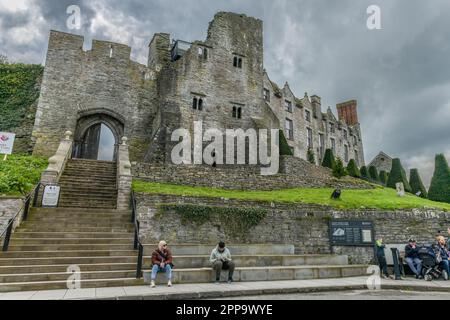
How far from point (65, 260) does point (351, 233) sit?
11.5 metres

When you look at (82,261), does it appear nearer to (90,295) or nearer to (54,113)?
(90,295)

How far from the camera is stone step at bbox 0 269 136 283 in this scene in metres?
7.37

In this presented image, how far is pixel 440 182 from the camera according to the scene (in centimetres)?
2639

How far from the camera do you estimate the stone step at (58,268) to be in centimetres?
768

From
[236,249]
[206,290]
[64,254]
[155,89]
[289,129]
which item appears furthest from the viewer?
[289,129]

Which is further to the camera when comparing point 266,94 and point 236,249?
point 266,94

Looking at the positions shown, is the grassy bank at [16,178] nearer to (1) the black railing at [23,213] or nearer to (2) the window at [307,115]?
(1) the black railing at [23,213]

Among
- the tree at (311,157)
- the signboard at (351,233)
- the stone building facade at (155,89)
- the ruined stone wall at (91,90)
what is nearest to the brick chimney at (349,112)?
the tree at (311,157)

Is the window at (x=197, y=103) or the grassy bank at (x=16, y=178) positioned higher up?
the window at (x=197, y=103)

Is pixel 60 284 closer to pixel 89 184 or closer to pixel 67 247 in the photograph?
pixel 67 247

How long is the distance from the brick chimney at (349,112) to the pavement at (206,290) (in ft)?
148

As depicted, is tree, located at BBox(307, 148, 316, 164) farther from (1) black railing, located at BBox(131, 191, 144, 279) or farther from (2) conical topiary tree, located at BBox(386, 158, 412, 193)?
(1) black railing, located at BBox(131, 191, 144, 279)

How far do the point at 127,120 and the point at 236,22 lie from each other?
13.3m

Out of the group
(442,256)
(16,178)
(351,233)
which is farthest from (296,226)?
(16,178)
